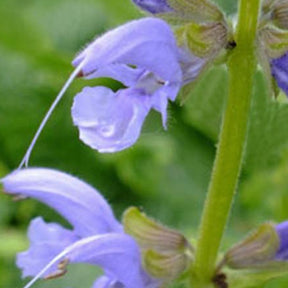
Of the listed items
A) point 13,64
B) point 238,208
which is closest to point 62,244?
point 238,208

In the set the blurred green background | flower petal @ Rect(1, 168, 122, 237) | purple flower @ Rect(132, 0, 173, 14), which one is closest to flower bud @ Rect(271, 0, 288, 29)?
purple flower @ Rect(132, 0, 173, 14)

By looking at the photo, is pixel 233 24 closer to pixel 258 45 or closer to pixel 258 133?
pixel 258 45

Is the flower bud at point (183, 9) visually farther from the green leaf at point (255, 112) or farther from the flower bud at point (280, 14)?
the green leaf at point (255, 112)

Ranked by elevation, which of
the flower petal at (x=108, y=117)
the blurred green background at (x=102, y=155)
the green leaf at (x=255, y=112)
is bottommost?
the blurred green background at (x=102, y=155)

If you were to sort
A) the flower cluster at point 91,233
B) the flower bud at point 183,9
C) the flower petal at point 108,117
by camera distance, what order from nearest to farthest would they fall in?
1. the flower petal at point 108,117
2. the flower bud at point 183,9
3. the flower cluster at point 91,233

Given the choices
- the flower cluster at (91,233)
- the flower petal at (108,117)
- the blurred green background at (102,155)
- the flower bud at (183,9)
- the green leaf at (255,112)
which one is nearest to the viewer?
the flower petal at (108,117)

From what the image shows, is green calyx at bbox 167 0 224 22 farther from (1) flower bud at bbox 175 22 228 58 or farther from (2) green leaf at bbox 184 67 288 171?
(2) green leaf at bbox 184 67 288 171

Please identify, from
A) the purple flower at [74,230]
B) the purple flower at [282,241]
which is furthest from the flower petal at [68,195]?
the purple flower at [282,241]
